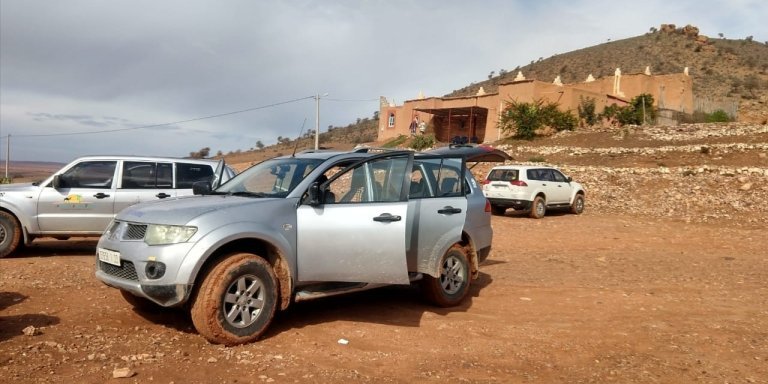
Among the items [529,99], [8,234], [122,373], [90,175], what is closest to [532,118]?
[529,99]

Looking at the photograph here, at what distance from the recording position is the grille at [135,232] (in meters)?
5.18

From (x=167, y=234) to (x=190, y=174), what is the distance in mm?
5290

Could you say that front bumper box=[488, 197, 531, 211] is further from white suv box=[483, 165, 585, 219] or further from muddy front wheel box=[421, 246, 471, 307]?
muddy front wheel box=[421, 246, 471, 307]

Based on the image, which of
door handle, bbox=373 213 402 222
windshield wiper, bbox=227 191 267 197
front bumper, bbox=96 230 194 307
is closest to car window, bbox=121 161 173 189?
windshield wiper, bbox=227 191 267 197

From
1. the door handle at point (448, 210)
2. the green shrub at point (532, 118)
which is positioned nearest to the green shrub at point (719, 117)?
the green shrub at point (532, 118)

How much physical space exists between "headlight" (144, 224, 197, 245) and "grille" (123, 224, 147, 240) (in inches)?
3.5

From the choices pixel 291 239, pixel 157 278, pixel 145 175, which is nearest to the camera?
pixel 157 278

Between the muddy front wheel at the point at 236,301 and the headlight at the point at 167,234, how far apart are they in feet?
1.23

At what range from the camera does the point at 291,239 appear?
18.1 feet

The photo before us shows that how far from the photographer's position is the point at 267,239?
5.33m

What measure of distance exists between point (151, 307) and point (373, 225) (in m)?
2.50

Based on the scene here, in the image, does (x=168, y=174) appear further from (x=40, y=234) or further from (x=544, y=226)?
(x=544, y=226)

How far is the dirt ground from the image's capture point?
465cm

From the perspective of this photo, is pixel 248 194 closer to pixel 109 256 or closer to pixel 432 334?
pixel 109 256
